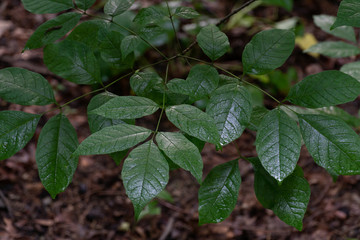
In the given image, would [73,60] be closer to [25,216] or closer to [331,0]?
[25,216]

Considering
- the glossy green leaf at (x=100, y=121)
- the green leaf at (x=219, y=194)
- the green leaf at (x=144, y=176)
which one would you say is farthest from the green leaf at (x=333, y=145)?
the glossy green leaf at (x=100, y=121)

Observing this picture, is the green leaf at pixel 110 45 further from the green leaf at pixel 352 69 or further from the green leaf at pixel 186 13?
the green leaf at pixel 352 69

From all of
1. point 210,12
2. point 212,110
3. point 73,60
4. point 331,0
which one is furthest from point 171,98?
point 331,0

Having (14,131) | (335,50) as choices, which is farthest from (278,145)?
(335,50)

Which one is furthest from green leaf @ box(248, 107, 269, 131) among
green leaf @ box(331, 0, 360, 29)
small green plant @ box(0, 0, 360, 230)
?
green leaf @ box(331, 0, 360, 29)

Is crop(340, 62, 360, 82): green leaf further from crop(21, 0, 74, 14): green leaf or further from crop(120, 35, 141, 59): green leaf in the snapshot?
crop(21, 0, 74, 14): green leaf

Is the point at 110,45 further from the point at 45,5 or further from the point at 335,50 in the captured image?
the point at 335,50

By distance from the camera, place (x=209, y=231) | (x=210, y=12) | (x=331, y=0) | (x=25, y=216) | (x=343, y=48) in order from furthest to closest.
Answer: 1. (x=331, y=0)
2. (x=210, y=12)
3. (x=209, y=231)
4. (x=25, y=216)
5. (x=343, y=48)

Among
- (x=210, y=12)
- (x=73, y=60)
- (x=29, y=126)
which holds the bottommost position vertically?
(x=210, y=12)
